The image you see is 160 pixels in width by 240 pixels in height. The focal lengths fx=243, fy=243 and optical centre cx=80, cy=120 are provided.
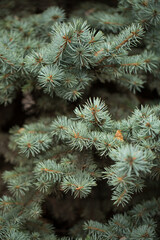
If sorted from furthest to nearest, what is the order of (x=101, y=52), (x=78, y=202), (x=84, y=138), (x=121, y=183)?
(x=78, y=202) → (x=101, y=52) → (x=84, y=138) → (x=121, y=183)

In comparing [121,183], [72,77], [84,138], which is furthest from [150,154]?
[72,77]

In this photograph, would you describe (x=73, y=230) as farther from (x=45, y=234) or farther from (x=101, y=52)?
(x=101, y=52)

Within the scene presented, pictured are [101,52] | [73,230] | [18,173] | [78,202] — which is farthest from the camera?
[78,202]

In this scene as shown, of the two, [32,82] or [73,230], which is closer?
[32,82]

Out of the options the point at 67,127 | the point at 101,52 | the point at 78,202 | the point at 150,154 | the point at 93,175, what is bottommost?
the point at 78,202

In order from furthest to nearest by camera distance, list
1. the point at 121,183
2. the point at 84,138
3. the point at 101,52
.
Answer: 1. the point at 101,52
2. the point at 84,138
3. the point at 121,183

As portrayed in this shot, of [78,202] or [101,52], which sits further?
[78,202]

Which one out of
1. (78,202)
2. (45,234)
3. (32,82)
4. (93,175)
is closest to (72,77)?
(32,82)

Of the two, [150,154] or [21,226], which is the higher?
[150,154]

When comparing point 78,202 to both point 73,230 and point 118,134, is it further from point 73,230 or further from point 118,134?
point 118,134
